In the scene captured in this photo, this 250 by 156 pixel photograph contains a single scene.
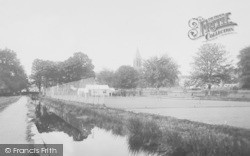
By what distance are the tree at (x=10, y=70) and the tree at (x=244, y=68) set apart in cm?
6105

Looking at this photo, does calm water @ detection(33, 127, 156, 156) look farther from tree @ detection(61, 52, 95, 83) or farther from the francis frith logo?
tree @ detection(61, 52, 95, 83)

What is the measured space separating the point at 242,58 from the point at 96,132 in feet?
179

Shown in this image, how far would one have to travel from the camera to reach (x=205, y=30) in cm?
1013

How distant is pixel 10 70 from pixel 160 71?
45.8m

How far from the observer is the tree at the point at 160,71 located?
77875 mm

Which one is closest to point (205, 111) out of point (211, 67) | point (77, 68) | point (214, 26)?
point (214, 26)

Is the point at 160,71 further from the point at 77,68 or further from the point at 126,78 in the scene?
the point at 126,78

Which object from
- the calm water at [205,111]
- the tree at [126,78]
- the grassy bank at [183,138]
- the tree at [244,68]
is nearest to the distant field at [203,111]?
the calm water at [205,111]

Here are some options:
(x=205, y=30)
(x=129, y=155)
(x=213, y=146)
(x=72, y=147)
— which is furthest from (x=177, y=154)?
(x=205, y=30)

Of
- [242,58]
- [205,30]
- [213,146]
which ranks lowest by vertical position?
[213,146]

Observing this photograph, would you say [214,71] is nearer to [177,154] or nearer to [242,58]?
[242,58]

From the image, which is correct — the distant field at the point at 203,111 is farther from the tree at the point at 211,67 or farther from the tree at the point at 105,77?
the tree at the point at 105,77

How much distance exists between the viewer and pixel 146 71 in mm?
80438

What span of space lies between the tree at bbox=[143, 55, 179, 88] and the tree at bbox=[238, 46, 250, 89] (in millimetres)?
23669
